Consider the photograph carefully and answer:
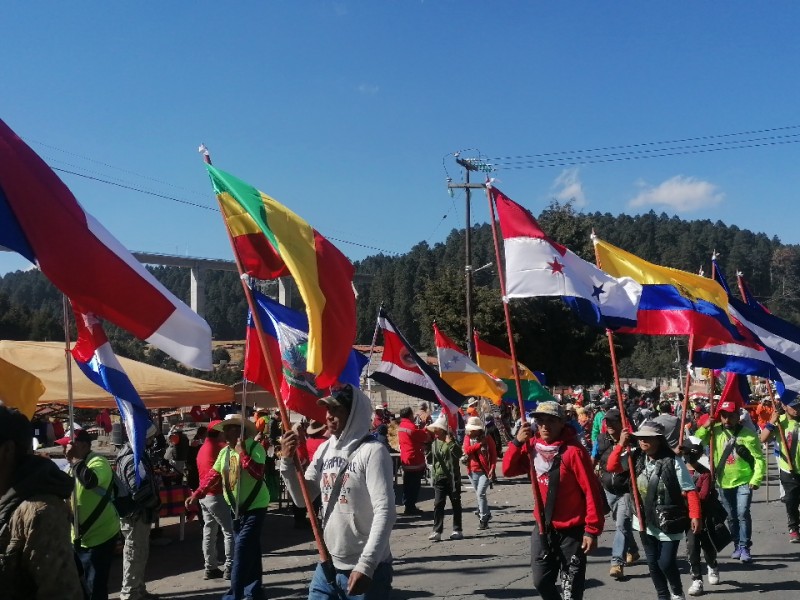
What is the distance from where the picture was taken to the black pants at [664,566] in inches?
275

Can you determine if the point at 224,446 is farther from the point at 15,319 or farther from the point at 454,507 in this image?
the point at 15,319

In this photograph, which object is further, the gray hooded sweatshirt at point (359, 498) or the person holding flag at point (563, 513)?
the person holding flag at point (563, 513)

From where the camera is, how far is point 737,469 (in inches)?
376

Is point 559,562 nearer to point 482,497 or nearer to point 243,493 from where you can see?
point 243,493

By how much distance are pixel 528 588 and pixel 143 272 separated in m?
5.17

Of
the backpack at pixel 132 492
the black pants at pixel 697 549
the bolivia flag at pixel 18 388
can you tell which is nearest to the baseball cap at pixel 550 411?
the black pants at pixel 697 549

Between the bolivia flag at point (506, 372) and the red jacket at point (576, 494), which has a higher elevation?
the bolivia flag at point (506, 372)

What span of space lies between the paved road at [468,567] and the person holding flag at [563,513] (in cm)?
206

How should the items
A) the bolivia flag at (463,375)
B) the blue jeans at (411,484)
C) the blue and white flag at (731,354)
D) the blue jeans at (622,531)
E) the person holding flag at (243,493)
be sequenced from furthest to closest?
1. the blue jeans at (411,484)
2. the bolivia flag at (463,375)
3. the blue and white flag at (731,354)
4. the blue jeans at (622,531)
5. the person holding flag at (243,493)

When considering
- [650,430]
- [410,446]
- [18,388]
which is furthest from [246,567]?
[410,446]

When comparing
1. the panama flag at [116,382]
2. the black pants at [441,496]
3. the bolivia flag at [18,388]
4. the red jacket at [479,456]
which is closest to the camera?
the panama flag at [116,382]

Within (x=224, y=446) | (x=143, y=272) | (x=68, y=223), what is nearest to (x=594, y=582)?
(x=224, y=446)

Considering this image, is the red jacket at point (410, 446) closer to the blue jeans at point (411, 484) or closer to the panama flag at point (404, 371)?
the blue jeans at point (411, 484)

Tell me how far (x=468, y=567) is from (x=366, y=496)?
5453 millimetres
